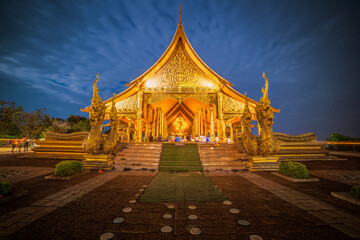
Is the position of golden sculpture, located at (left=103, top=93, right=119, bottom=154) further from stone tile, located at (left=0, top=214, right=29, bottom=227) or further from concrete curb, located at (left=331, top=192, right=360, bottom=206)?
concrete curb, located at (left=331, top=192, right=360, bottom=206)

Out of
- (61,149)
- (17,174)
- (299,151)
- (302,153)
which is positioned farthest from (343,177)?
(61,149)

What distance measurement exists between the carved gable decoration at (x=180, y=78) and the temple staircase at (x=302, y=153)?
7.09 m

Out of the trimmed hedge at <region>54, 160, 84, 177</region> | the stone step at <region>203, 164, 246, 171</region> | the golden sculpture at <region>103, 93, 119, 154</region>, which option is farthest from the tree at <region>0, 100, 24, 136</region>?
the stone step at <region>203, 164, 246, 171</region>

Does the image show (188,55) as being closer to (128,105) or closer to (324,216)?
(128,105)

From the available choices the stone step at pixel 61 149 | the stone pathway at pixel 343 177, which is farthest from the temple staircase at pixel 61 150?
the stone pathway at pixel 343 177

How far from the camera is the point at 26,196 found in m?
3.11

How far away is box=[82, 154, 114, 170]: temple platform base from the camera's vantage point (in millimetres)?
6289

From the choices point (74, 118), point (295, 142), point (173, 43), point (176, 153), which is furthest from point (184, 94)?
point (74, 118)

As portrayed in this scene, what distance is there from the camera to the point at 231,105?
13.0 metres

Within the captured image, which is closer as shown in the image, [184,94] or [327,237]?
[327,237]

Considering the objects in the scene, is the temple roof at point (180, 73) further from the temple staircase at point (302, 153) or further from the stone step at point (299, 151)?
the stone step at point (299, 151)

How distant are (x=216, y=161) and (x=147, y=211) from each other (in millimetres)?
5184

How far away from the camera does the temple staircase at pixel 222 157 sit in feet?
21.8

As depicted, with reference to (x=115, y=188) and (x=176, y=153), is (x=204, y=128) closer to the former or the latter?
(x=176, y=153)
